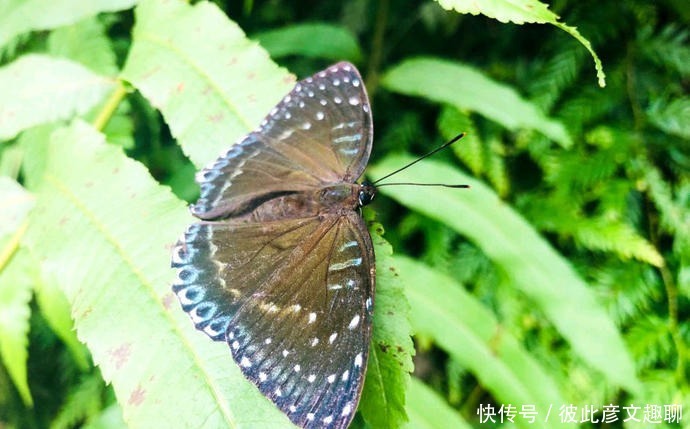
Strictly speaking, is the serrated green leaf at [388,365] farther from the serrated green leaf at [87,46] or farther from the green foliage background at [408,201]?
the serrated green leaf at [87,46]

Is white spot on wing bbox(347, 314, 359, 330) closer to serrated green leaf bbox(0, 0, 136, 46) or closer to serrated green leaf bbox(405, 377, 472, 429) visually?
serrated green leaf bbox(405, 377, 472, 429)

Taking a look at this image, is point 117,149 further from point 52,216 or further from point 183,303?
point 183,303

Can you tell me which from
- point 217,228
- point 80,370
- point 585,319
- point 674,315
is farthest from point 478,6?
point 80,370

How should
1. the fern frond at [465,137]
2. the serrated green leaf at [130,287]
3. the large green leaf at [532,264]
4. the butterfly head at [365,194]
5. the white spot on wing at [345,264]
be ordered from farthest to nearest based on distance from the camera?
the fern frond at [465,137] < the large green leaf at [532,264] < the butterfly head at [365,194] < the white spot on wing at [345,264] < the serrated green leaf at [130,287]

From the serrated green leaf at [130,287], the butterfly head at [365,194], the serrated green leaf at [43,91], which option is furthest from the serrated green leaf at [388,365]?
the serrated green leaf at [43,91]

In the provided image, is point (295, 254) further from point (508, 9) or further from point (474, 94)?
point (474, 94)

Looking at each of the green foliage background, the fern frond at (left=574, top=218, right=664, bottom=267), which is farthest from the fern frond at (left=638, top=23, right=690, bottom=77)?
the fern frond at (left=574, top=218, right=664, bottom=267)
